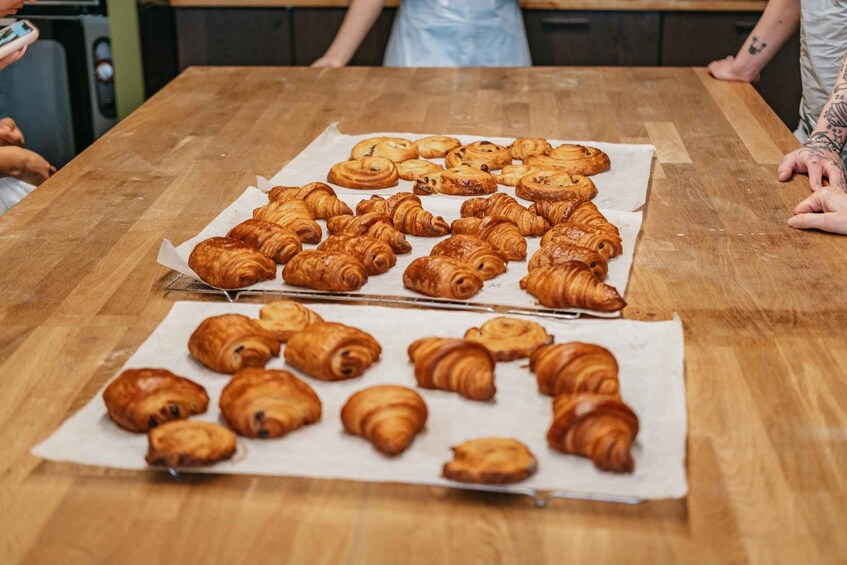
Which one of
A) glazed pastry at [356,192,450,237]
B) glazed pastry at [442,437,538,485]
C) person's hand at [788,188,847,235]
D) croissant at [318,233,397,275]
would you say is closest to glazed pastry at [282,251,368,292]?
croissant at [318,233,397,275]

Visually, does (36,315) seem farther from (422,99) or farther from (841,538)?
(422,99)

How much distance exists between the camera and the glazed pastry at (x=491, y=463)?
969mm

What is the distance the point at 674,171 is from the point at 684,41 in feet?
7.78

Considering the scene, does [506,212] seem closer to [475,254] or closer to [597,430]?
[475,254]

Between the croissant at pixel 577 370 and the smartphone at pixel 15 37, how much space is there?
1412mm

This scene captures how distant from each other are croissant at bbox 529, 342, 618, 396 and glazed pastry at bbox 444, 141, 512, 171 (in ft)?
3.11

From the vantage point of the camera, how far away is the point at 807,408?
1139mm

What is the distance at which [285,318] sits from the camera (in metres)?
Result: 1.29

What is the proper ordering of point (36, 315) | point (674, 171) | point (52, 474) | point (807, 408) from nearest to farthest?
point (52, 474) → point (807, 408) → point (36, 315) → point (674, 171)

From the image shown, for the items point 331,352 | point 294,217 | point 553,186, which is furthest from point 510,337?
point 553,186

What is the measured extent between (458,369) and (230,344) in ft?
0.94

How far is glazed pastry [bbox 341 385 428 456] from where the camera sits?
1.03 m

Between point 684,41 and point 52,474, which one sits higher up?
point 52,474

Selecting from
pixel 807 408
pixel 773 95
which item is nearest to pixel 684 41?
pixel 773 95
